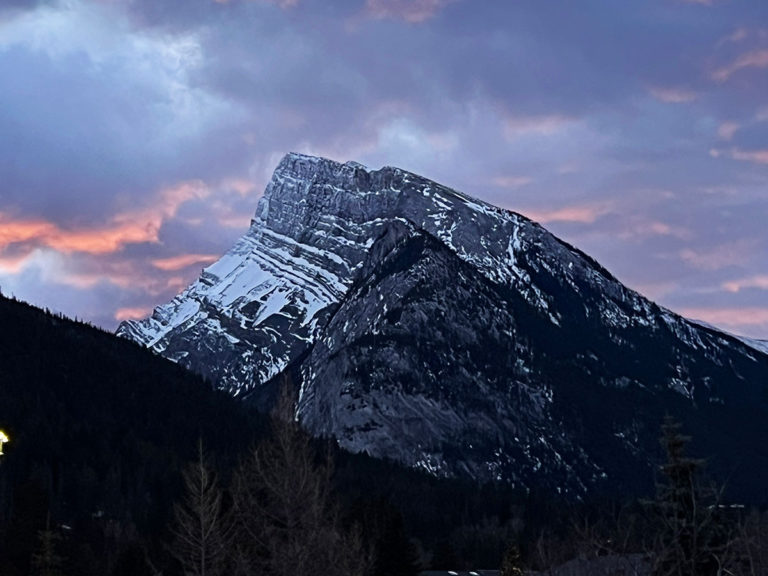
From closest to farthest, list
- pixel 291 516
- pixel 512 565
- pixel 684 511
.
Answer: pixel 684 511 < pixel 291 516 < pixel 512 565

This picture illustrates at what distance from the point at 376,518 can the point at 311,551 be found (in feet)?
171

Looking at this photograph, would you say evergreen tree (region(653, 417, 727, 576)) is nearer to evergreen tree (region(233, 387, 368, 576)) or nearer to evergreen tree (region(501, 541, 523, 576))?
evergreen tree (region(233, 387, 368, 576))

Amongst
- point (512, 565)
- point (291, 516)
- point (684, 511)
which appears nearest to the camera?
point (684, 511)

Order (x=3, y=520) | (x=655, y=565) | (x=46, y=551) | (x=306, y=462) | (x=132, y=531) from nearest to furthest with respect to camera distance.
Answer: (x=655, y=565), (x=306, y=462), (x=46, y=551), (x=3, y=520), (x=132, y=531)

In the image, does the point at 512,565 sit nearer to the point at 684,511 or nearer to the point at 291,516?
the point at 291,516

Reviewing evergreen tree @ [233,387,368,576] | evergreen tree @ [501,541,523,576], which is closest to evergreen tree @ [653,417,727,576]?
evergreen tree @ [233,387,368,576]

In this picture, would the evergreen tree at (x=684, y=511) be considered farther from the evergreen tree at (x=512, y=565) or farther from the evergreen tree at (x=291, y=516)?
the evergreen tree at (x=512, y=565)

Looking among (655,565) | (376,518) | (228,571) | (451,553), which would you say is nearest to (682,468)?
(655,565)

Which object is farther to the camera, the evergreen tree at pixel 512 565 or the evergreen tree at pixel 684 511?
the evergreen tree at pixel 512 565

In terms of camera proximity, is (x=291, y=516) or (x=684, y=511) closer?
(x=684, y=511)

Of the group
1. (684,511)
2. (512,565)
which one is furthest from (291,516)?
(512,565)

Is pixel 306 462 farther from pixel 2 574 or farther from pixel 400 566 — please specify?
pixel 2 574

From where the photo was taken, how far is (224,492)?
98.5 metres

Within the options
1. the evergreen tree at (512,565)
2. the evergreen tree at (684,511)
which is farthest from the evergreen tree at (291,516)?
the evergreen tree at (512,565)
